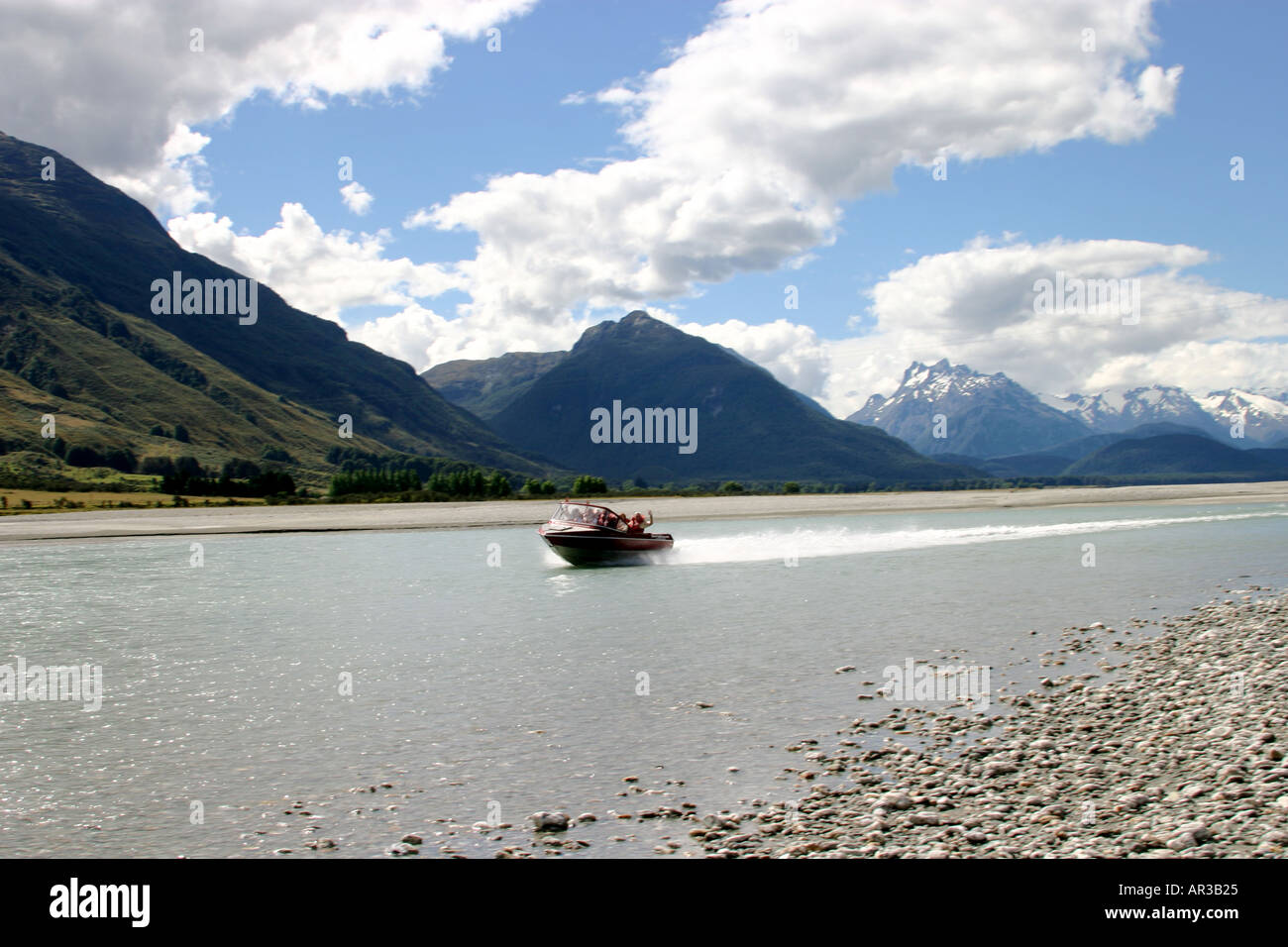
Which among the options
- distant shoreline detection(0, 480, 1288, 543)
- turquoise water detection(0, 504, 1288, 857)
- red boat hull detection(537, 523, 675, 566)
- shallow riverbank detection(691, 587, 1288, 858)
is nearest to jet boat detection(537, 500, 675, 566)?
red boat hull detection(537, 523, 675, 566)

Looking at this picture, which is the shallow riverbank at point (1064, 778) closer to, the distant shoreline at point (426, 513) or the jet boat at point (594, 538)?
the jet boat at point (594, 538)

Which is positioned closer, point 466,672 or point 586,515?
point 466,672

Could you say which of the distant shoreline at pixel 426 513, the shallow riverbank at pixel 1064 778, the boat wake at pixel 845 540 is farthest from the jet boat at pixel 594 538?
the distant shoreline at pixel 426 513

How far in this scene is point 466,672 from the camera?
71.5ft

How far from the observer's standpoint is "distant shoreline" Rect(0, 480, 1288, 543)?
3061 inches

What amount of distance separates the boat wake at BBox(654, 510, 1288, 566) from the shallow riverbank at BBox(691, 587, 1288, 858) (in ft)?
114

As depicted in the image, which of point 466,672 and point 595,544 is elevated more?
point 595,544

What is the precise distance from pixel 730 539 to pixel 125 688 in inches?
1944

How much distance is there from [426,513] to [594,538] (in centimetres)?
5382

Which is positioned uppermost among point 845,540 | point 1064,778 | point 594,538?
point 594,538

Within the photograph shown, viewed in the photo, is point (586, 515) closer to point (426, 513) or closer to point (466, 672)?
point (466, 672)

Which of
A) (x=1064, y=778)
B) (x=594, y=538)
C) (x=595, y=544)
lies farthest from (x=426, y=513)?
(x=1064, y=778)
